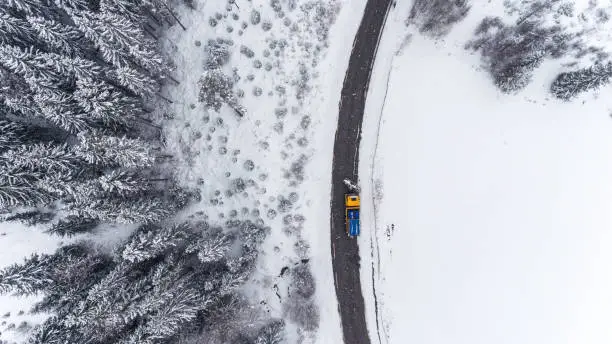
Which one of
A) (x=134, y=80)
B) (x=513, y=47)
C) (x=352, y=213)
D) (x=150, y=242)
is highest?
(x=513, y=47)

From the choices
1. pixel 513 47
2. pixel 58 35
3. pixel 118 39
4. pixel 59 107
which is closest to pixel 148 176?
pixel 59 107

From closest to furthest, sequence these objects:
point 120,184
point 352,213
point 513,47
Answer: point 120,184, point 513,47, point 352,213

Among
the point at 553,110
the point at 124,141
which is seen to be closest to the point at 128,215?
the point at 124,141

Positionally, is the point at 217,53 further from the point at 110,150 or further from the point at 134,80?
the point at 110,150

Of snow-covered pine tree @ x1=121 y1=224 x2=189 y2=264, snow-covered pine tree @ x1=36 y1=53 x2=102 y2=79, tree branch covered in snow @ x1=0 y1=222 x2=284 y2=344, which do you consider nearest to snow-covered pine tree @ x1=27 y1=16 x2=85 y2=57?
snow-covered pine tree @ x1=36 y1=53 x2=102 y2=79

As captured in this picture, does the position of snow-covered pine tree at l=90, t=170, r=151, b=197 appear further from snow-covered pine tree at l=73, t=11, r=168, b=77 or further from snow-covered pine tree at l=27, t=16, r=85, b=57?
snow-covered pine tree at l=27, t=16, r=85, b=57

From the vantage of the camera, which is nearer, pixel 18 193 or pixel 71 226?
pixel 18 193
